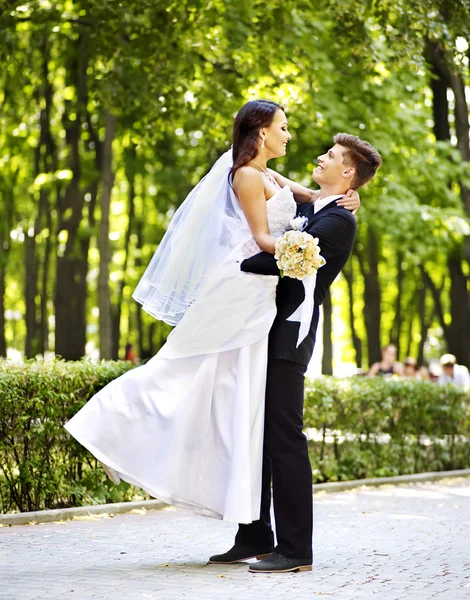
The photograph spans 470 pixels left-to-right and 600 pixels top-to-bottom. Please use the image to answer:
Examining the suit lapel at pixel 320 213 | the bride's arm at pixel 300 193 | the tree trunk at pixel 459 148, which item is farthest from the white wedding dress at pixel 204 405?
the tree trunk at pixel 459 148

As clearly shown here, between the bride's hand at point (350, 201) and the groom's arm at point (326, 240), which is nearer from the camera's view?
the groom's arm at point (326, 240)

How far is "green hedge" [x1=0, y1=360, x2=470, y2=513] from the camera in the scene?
29.4 ft

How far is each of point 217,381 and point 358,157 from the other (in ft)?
5.26

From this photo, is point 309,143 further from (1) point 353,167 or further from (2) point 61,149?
(1) point 353,167

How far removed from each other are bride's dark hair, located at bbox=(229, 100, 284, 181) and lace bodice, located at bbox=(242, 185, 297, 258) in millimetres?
287

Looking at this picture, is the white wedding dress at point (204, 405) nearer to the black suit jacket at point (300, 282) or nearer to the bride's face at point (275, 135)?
the black suit jacket at point (300, 282)

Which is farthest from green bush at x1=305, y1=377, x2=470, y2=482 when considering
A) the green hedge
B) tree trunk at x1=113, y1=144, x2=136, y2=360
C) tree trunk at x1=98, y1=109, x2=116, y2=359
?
tree trunk at x1=113, y1=144, x2=136, y2=360

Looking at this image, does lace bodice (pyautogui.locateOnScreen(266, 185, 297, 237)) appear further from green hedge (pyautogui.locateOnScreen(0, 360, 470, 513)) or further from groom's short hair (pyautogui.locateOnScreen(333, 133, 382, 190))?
green hedge (pyautogui.locateOnScreen(0, 360, 470, 513))

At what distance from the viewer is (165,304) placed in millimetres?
6645

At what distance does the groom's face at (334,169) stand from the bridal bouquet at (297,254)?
0.62 metres

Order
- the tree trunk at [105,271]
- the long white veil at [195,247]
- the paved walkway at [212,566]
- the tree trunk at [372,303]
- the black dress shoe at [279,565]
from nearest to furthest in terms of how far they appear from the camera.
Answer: the paved walkway at [212,566] → the black dress shoe at [279,565] → the long white veil at [195,247] → the tree trunk at [105,271] → the tree trunk at [372,303]

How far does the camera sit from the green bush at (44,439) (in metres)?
8.88

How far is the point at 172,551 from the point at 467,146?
54.2 ft

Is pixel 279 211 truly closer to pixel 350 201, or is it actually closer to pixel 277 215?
pixel 277 215
